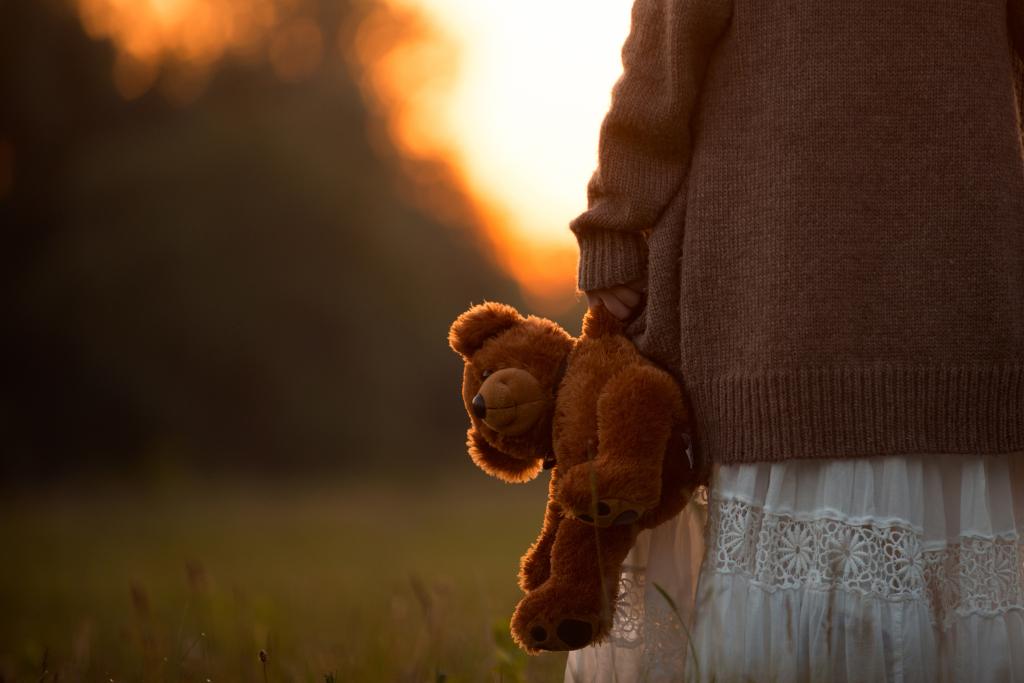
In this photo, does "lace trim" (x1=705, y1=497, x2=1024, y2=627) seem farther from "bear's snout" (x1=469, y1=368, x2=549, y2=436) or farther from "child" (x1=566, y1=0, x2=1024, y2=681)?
"bear's snout" (x1=469, y1=368, x2=549, y2=436)

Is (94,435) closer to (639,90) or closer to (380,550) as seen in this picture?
(380,550)

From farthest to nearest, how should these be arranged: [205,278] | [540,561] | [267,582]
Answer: [205,278] → [267,582] → [540,561]

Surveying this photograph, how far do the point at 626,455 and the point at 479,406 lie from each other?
1.05 ft

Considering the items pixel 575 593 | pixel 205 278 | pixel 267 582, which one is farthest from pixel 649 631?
pixel 205 278

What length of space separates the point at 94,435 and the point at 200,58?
7.31m

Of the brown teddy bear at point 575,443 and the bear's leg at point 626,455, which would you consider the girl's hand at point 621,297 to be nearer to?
the brown teddy bear at point 575,443

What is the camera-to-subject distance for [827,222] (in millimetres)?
2018

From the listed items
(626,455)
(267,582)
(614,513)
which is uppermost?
(626,455)

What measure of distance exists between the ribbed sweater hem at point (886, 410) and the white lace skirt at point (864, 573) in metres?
0.05

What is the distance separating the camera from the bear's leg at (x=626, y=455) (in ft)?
6.31

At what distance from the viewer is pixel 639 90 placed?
7.14 ft

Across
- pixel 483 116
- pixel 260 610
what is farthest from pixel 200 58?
pixel 260 610

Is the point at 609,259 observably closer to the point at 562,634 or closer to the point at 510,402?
the point at 510,402

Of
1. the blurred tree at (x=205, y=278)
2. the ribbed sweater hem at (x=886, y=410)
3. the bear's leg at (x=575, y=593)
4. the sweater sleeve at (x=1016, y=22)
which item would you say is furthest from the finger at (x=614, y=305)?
the blurred tree at (x=205, y=278)
